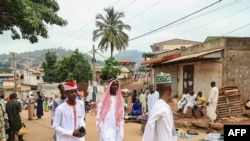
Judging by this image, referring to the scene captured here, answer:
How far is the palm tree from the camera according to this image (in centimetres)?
4339

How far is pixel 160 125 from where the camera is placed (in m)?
4.58

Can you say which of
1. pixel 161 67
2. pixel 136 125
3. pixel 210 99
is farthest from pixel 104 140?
pixel 161 67

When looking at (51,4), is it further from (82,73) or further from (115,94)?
(82,73)

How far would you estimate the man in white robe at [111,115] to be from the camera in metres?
6.59

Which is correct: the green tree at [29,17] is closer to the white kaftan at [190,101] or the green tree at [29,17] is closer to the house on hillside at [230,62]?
the white kaftan at [190,101]

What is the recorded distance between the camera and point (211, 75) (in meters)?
17.8

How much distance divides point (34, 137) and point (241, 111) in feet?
26.2

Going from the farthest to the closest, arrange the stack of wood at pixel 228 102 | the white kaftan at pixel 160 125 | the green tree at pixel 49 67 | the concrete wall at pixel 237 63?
the green tree at pixel 49 67
the concrete wall at pixel 237 63
the stack of wood at pixel 228 102
the white kaftan at pixel 160 125

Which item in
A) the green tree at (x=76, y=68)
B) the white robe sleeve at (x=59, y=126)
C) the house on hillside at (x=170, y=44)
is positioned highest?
the house on hillside at (x=170, y=44)

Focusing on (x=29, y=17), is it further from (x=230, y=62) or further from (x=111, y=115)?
(x=230, y=62)

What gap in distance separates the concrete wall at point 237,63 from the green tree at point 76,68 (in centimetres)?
2840

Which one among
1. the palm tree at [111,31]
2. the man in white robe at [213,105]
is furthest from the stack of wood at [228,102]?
the palm tree at [111,31]

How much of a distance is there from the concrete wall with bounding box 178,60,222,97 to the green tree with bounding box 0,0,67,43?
860 centimetres

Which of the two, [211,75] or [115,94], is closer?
[115,94]
